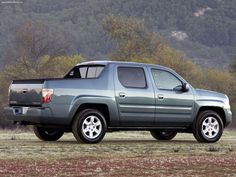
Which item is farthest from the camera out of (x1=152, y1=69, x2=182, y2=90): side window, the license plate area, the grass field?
(x1=152, y1=69, x2=182, y2=90): side window

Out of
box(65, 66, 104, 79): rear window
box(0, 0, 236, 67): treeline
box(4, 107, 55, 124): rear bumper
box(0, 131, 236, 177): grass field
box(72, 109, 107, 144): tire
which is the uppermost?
box(0, 0, 236, 67): treeline

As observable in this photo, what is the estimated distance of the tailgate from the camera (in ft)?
47.8

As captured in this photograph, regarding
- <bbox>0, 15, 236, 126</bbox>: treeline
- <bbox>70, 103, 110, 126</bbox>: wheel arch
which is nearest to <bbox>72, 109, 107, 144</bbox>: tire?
<bbox>70, 103, 110, 126</bbox>: wheel arch

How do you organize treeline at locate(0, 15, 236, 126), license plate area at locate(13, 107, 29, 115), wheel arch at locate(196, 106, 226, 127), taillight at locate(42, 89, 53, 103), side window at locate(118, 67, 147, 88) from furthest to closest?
1. treeline at locate(0, 15, 236, 126)
2. wheel arch at locate(196, 106, 226, 127)
3. side window at locate(118, 67, 147, 88)
4. license plate area at locate(13, 107, 29, 115)
5. taillight at locate(42, 89, 53, 103)

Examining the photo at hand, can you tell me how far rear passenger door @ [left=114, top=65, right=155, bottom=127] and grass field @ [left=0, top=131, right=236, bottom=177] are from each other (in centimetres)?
72

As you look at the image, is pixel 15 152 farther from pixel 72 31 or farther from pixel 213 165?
pixel 72 31

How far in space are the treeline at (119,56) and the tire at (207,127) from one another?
49.5 meters

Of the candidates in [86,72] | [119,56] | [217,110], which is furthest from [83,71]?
[119,56]

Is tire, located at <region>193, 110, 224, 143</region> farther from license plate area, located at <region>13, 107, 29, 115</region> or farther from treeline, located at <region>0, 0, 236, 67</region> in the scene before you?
treeline, located at <region>0, 0, 236, 67</region>

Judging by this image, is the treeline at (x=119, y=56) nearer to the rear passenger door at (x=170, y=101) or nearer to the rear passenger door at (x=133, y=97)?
A: the rear passenger door at (x=170, y=101)

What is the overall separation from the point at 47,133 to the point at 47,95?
198 centimetres

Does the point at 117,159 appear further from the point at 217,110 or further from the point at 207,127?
the point at 217,110

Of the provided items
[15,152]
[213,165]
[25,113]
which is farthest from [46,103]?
[213,165]

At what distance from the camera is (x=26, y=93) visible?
14.9 metres
